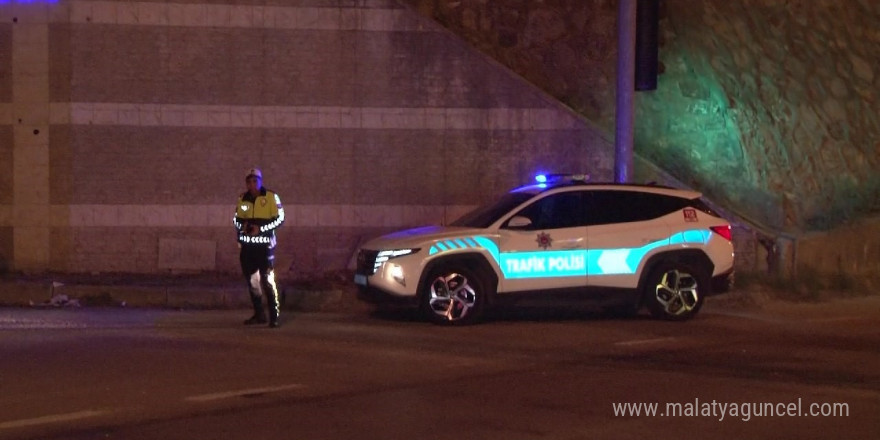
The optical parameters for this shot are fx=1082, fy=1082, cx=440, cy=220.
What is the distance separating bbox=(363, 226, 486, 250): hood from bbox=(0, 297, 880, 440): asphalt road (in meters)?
0.94

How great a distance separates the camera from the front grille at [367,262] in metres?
12.4

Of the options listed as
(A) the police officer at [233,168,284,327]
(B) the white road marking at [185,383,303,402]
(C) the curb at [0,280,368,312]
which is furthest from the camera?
(C) the curb at [0,280,368,312]

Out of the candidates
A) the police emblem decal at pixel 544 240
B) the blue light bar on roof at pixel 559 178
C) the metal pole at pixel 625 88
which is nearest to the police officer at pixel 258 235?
the police emblem decal at pixel 544 240

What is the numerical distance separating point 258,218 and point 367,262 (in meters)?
1.37

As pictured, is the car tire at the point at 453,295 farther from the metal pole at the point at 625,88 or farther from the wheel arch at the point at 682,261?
the metal pole at the point at 625,88

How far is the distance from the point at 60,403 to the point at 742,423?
493 centimetres

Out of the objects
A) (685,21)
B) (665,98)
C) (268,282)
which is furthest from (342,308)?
(685,21)

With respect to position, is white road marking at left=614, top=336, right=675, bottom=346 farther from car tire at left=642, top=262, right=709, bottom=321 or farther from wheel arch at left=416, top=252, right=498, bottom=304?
wheel arch at left=416, top=252, right=498, bottom=304

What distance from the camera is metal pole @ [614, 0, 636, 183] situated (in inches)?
577

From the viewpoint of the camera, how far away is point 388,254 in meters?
12.3

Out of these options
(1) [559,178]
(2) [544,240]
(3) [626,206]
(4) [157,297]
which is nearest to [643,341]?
(2) [544,240]

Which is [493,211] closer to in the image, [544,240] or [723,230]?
[544,240]

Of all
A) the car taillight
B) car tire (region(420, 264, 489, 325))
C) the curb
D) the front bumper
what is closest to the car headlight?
the front bumper

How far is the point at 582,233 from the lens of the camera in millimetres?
12711
